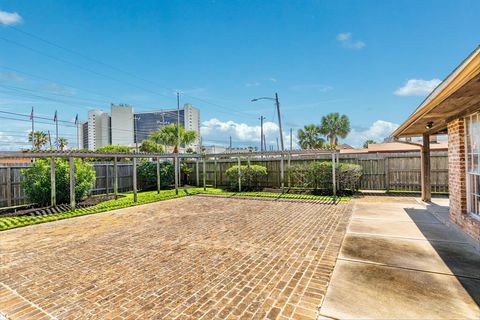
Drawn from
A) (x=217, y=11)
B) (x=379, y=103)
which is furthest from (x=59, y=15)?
(x=379, y=103)

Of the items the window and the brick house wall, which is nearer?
the window

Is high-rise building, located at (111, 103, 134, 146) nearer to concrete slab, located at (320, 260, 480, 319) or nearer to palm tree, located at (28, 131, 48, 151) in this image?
palm tree, located at (28, 131, 48, 151)

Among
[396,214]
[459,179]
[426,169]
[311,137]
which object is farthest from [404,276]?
[311,137]

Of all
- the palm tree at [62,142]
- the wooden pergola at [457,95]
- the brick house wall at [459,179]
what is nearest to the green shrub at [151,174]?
the wooden pergola at [457,95]

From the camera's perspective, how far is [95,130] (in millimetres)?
65750

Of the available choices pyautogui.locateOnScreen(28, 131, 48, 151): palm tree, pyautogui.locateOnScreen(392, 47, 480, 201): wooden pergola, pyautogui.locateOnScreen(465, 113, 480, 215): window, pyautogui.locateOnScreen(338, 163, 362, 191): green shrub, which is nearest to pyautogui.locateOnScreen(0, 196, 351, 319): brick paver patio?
pyautogui.locateOnScreen(465, 113, 480, 215): window

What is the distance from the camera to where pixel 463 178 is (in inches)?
219

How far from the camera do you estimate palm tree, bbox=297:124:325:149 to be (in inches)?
1251

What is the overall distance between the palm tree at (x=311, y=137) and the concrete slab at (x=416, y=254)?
90.3 ft

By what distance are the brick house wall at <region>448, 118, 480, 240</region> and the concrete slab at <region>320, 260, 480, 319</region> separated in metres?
2.68

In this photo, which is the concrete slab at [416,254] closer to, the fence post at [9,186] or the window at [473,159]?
the window at [473,159]

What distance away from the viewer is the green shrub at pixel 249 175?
14945mm

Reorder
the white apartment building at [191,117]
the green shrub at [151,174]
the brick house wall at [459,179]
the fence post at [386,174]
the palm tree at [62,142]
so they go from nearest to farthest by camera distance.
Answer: the brick house wall at [459,179]
the fence post at [386,174]
the green shrub at [151,174]
the palm tree at [62,142]
the white apartment building at [191,117]

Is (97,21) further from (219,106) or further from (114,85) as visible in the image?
(219,106)
